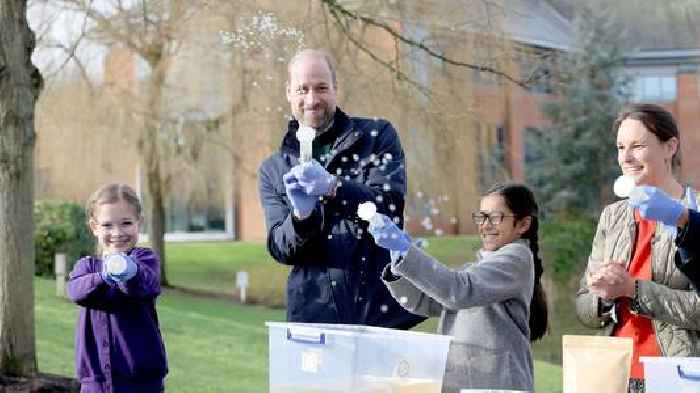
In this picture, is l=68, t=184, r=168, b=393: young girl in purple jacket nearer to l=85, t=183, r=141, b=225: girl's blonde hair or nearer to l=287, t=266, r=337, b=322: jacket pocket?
l=85, t=183, r=141, b=225: girl's blonde hair

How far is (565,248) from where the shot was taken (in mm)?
Answer: 18531

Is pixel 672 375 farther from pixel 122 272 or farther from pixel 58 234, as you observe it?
pixel 58 234

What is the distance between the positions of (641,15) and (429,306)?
27.5 metres

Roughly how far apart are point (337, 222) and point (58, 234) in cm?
1434

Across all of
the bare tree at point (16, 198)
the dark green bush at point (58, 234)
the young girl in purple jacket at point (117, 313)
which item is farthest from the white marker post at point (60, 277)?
the young girl in purple jacket at point (117, 313)

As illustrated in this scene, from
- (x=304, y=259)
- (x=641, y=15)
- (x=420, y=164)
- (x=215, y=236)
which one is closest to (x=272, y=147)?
(x=420, y=164)

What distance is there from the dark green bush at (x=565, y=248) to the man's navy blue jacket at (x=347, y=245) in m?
14.6

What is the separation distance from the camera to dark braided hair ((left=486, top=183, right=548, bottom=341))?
324cm

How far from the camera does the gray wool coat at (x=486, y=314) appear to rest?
2.99m

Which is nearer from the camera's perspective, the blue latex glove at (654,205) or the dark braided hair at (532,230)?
the blue latex glove at (654,205)

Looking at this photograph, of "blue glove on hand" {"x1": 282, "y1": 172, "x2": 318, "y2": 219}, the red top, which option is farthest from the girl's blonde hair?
the red top

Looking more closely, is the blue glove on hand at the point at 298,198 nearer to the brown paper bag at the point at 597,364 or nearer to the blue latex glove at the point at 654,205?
the brown paper bag at the point at 597,364

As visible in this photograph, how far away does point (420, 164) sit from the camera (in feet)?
44.5

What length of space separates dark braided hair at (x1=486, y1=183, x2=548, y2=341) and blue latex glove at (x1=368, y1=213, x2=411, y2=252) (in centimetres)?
60
